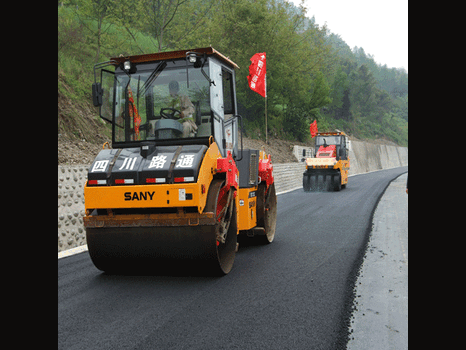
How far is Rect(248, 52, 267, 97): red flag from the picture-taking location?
724 inches

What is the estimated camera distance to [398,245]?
7383 mm

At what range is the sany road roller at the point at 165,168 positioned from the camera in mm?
4797

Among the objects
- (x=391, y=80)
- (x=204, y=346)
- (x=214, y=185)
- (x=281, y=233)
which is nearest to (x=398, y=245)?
(x=281, y=233)

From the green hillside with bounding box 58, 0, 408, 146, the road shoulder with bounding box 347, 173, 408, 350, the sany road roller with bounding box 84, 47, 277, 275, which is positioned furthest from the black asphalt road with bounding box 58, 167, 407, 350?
the green hillside with bounding box 58, 0, 408, 146

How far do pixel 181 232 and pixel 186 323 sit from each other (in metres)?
1.22

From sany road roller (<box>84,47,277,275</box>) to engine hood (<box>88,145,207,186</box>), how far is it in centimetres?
1

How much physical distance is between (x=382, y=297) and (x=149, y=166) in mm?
3061

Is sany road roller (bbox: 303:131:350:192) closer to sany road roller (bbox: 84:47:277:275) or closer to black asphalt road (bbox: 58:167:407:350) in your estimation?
black asphalt road (bbox: 58:167:407:350)

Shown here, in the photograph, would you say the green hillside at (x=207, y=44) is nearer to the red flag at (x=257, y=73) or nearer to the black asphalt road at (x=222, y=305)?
the red flag at (x=257, y=73)

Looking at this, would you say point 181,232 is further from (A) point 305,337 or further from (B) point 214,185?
(A) point 305,337

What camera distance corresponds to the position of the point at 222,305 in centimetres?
432

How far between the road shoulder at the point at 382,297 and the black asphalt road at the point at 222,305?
13 cm

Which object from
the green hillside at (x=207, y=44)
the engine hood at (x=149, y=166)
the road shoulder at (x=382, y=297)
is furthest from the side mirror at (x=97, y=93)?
the green hillside at (x=207, y=44)

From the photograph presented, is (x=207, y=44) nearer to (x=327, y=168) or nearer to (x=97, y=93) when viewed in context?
(x=327, y=168)
